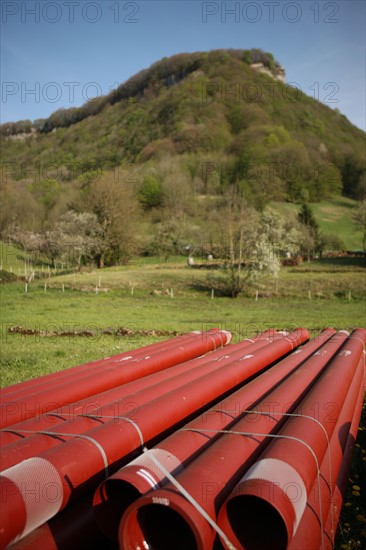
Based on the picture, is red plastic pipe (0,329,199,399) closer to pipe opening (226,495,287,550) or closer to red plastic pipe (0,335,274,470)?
red plastic pipe (0,335,274,470)

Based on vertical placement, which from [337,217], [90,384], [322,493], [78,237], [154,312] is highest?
[337,217]

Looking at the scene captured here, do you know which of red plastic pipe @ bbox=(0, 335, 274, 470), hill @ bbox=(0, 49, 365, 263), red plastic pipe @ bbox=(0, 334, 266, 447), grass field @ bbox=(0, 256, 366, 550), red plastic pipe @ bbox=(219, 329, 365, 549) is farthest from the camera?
hill @ bbox=(0, 49, 365, 263)

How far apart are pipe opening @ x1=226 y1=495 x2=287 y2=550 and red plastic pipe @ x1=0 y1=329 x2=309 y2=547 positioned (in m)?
1.23

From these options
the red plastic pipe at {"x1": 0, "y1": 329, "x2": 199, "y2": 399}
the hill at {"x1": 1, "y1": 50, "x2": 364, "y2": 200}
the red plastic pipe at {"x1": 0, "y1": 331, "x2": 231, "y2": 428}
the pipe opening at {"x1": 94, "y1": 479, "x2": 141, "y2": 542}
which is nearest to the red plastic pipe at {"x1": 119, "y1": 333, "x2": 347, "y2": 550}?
the pipe opening at {"x1": 94, "y1": 479, "x2": 141, "y2": 542}

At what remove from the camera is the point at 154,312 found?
21.9 metres

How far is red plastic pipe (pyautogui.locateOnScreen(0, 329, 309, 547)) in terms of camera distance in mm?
3047

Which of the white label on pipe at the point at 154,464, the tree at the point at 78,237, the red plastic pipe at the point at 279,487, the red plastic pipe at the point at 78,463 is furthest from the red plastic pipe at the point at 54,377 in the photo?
the tree at the point at 78,237

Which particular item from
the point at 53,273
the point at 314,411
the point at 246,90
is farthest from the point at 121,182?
the point at 246,90

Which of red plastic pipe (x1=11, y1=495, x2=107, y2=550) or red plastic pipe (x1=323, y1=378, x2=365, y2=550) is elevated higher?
red plastic pipe (x1=11, y1=495, x2=107, y2=550)

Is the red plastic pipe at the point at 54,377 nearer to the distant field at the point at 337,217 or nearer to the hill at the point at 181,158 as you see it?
the hill at the point at 181,158

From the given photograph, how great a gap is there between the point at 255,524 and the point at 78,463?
1.48 meters

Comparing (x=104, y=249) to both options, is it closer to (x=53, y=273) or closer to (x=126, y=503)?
(x=53, y=273)

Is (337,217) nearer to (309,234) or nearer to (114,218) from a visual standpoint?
(309,234)

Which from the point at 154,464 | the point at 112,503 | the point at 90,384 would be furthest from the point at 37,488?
the point at 90,384
